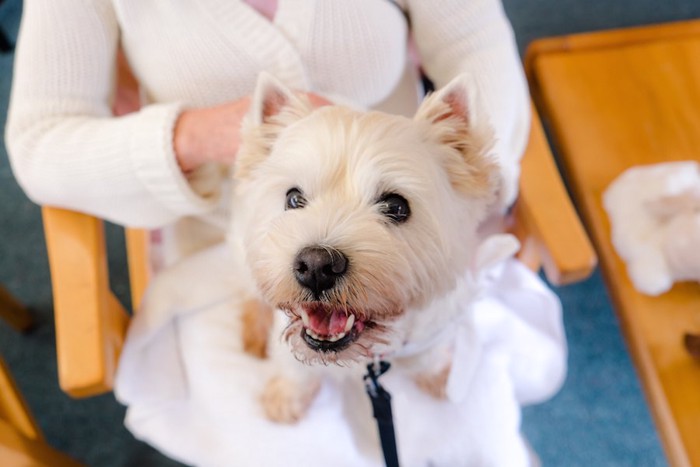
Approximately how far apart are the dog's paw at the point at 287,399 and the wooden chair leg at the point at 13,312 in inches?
31.0

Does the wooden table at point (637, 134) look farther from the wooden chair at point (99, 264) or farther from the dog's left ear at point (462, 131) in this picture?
the dog's left ear at point (462, 131)

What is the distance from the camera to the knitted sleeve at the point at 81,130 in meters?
0.78

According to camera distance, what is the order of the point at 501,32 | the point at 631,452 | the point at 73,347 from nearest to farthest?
the point at 73,347 → the point at 501,32 → the point at 631,452

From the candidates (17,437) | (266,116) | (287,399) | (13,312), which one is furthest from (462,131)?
(13,312)

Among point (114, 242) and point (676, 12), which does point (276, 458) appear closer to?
point (114, 242)

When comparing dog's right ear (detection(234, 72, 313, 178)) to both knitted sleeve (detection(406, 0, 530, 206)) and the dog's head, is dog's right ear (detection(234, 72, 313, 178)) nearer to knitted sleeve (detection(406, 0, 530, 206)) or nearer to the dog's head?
the dog's head

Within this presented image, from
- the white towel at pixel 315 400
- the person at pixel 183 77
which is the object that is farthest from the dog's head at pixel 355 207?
the white towel at pixel 315 400

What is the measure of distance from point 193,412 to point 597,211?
798 millimetres

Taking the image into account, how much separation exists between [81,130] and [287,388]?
1.46 ft

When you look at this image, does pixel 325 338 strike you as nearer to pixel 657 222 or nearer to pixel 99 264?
pixel 99 264

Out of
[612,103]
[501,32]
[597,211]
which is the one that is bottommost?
[597,211]

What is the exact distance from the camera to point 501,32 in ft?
2.95

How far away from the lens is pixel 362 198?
62cm

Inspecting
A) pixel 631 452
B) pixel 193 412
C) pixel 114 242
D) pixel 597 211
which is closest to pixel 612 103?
pixel 597 211
